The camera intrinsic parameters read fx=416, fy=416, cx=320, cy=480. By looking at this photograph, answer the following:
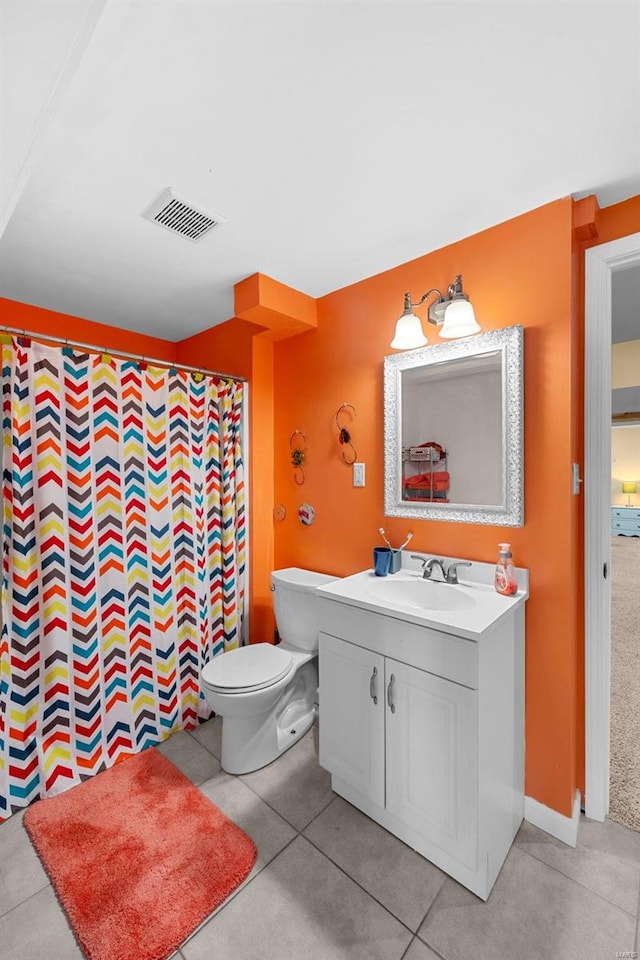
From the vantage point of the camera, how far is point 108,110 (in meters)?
1.13

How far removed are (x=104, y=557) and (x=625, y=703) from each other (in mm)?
2901

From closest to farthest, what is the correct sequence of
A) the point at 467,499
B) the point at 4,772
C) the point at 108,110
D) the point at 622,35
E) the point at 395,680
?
the point at 622,35
the point at 108,110
the point at 395,680
the point at 4,772
the point at 467,499

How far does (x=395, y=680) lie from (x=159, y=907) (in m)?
0.99

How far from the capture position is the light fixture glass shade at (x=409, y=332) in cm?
175

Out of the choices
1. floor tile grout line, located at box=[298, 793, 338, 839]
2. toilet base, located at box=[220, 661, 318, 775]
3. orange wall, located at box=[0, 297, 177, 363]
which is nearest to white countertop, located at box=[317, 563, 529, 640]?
toilet base, located at box=[220, 661, 318, 775]

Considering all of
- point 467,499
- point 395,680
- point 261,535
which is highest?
point 467,499

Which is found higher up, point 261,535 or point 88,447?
point 88,447

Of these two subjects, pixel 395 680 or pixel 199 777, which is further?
pixel 199 777

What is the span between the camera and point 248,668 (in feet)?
6.21

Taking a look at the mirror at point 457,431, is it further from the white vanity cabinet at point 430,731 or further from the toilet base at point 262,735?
the toilet base at point 262,735

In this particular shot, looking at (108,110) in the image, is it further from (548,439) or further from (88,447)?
(548,439)

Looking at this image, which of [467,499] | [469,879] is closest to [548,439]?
[467,499]

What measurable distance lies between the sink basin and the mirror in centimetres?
30

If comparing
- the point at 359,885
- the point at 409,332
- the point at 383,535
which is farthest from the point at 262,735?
the point at 409,332
